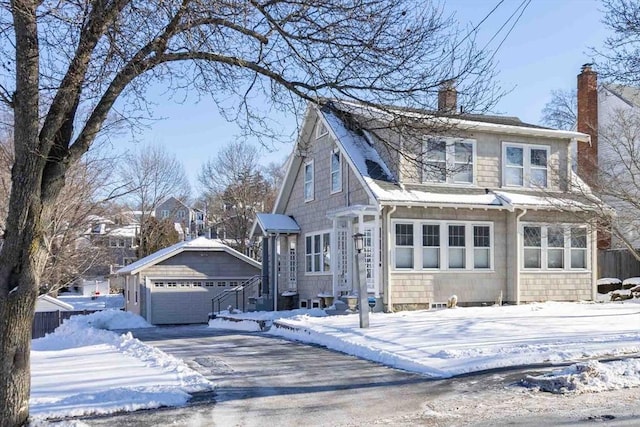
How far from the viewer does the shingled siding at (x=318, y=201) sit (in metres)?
22.4

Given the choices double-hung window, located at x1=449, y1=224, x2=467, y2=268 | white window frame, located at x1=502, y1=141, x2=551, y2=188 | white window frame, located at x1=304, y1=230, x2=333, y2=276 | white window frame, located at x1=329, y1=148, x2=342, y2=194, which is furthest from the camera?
white window frame, located at x1=304, y1=230, x2=333, y2=276

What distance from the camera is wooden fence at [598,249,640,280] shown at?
30641 millimetres

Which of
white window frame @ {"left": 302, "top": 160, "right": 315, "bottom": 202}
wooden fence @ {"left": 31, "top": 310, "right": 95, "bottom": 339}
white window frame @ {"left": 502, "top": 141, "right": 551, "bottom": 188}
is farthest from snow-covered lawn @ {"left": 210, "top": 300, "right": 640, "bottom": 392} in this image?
wooden fence @ {"left": 31, "top": 310, "right": 95, "bottom": 339}

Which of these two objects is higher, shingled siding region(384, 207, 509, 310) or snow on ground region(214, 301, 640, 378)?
shingled siding region(384, 207, 509, 310)

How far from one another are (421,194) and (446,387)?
11750 mm

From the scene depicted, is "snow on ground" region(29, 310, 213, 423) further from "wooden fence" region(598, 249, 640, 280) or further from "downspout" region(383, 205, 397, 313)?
"wooden fence" region(598, 249, 640, 280)

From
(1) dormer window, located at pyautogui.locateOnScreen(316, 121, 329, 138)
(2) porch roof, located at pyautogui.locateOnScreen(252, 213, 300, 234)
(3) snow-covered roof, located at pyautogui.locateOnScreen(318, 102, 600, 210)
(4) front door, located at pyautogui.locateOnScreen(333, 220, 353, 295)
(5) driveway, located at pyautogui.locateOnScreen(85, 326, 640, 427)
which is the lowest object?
(5) driveway, located at pyautogui.locateOnScreen(85, 326, 640, 427)

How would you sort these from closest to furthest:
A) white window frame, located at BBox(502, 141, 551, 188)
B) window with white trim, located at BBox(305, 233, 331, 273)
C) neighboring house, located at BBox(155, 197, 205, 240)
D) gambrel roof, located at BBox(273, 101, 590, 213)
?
gambrel roof, located at BBox(273, 101, 590, 213)
white window frame, located at BBox(502, 141, 551, 188)
window with white trim, located at BBox(305, 233, 331, 273)
neighboring house, located at BBox(155, 197, 205, 240)

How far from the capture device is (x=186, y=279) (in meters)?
32.9

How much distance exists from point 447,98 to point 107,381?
6.70 meters

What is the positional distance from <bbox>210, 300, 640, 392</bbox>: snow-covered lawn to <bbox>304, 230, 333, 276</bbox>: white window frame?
4630mm

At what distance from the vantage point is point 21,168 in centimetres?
804

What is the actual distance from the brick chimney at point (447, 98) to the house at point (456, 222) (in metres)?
10.3

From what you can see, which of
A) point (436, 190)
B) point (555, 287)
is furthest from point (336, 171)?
point (555, 287)
